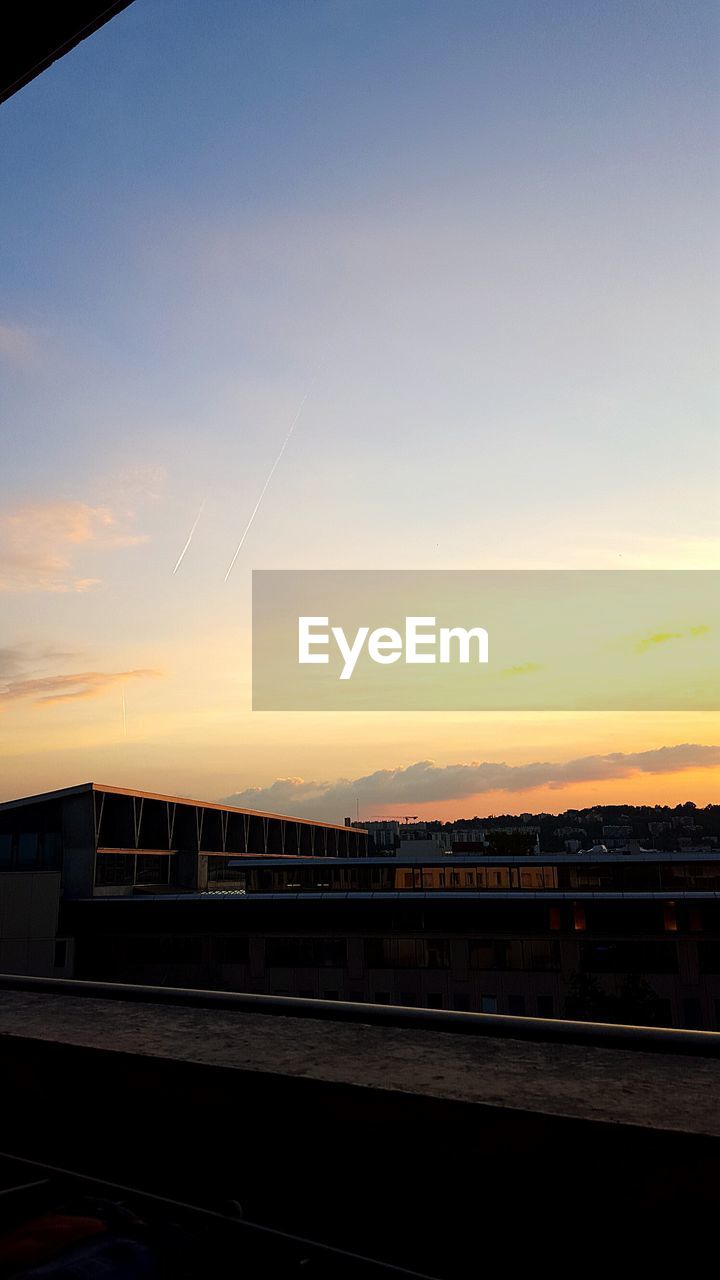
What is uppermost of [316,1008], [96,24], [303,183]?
[303,183]

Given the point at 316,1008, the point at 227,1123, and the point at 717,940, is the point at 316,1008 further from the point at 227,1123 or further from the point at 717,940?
the point at 717,940

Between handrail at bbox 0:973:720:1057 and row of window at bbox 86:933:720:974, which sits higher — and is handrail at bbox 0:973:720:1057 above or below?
above

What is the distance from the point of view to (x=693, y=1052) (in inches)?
81.5

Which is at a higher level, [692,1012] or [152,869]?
[152,869]

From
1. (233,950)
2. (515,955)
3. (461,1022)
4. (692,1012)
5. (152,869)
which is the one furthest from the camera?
(152,869)

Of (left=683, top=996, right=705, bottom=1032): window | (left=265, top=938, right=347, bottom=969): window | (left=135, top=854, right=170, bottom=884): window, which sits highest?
(left=135, top=854, right=170, bottom=884): window

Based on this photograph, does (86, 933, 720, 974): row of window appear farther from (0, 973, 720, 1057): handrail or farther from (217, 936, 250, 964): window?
(0, 973, 720, 1057): handrail

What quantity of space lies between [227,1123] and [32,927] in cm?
4534

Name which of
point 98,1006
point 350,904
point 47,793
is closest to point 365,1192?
point 98,1006

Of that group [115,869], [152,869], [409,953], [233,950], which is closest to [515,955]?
[409,953]

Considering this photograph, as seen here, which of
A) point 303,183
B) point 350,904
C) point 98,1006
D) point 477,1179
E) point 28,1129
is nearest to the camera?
point 477,1179

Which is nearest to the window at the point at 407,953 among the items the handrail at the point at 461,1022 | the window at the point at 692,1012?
the window at the point at 692,1012

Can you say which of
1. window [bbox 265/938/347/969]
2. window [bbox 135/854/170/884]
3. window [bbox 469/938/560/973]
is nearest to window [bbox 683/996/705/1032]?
window [bbox 469/938/560/973]

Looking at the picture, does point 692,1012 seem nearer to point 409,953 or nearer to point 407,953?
point 409,953
